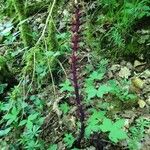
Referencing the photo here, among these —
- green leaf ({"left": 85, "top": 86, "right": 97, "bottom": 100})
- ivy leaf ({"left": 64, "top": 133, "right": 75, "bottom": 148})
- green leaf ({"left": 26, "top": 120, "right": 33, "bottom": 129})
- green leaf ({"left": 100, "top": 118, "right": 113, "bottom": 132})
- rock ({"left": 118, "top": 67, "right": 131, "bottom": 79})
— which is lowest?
ivy leaf ({"left": 64, "top": 133, "right": 75, "bottom": 148})

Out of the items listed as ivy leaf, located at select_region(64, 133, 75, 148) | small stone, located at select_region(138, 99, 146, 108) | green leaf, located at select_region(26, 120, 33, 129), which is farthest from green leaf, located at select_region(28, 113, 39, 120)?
small stone, located at select_region(138, 99, 146, 108)

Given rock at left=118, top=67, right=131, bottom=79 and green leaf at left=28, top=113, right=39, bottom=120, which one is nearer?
green leaf at left=28, top=113, right=39, bottom=120

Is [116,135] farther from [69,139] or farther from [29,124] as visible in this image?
[29,124]

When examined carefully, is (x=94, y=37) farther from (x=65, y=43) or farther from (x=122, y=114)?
(x=122, y=114)

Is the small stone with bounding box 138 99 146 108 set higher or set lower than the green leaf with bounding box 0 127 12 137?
lower

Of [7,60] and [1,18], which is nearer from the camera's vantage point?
[7,60]

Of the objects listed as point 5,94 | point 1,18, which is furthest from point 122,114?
point 1,18

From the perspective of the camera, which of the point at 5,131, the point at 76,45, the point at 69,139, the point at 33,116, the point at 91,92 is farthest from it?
the point at 5,131

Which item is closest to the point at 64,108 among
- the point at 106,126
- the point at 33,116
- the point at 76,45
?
the point at 33,116

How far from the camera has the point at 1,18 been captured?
507 centimetres

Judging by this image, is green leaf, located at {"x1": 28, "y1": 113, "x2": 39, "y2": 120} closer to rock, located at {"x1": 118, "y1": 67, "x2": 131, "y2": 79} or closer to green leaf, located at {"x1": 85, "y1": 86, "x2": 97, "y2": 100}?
green leaf, located at {"x1": 85, "y1": 86, "x2": 97, "y2": 100}

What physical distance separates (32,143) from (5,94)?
981mm

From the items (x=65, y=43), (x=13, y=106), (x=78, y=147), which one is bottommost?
(x=78, y=147)

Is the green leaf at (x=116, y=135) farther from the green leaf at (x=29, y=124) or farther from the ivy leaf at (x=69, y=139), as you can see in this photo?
the green leaf at (x=29, y=124)
